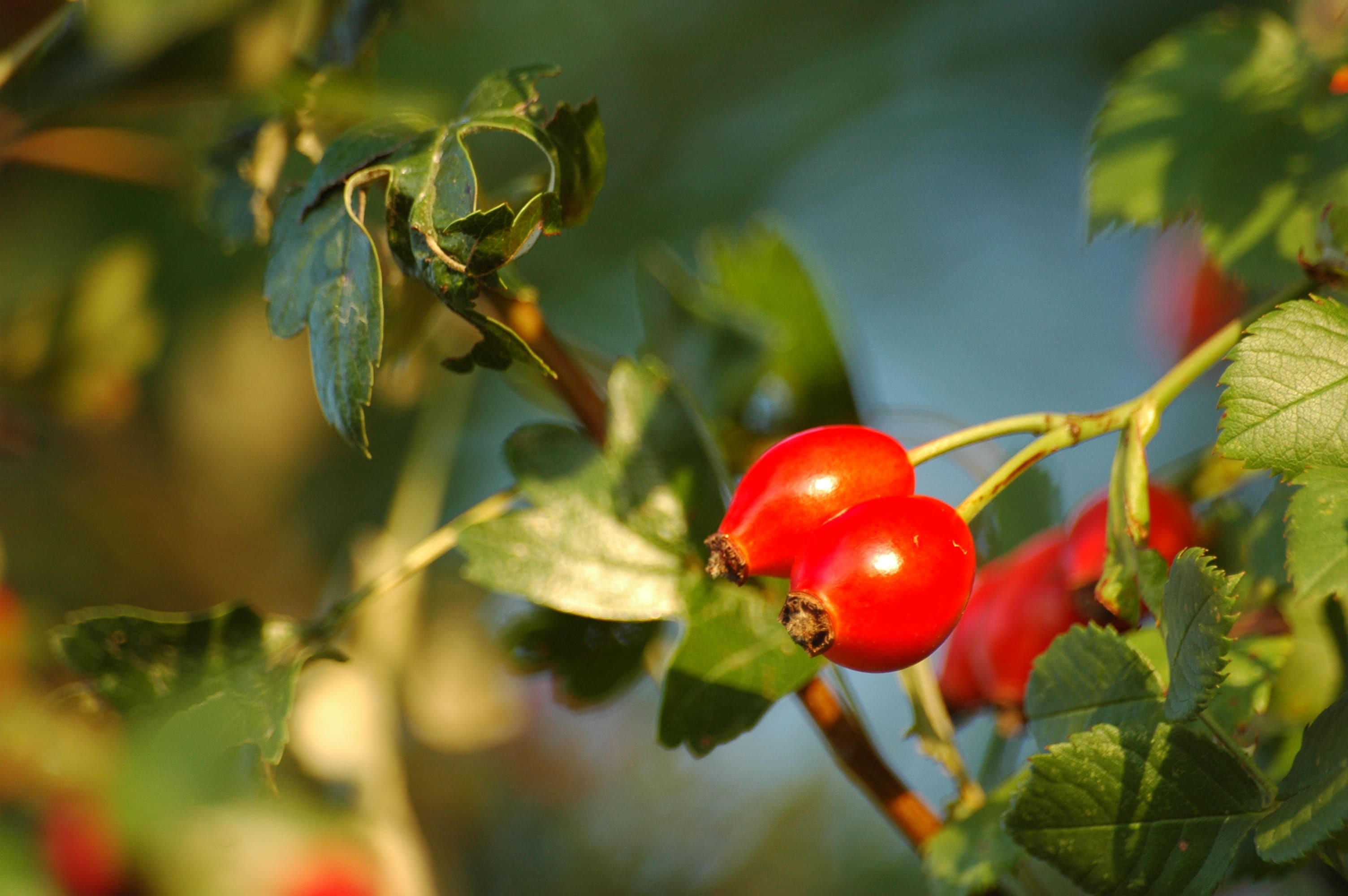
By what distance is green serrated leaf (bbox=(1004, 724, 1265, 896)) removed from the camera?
52 centimetres

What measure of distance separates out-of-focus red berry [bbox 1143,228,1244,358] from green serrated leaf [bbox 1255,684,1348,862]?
2.36 feet

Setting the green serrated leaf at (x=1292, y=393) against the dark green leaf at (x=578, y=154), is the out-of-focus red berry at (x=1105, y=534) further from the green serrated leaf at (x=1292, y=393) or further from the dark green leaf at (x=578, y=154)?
the dark green leaf at (x=578, y=154)

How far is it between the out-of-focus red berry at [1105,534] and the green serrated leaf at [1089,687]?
0.52 ft

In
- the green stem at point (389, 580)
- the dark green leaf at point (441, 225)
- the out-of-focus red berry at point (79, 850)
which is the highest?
the dark green leaf at point (441, 225)

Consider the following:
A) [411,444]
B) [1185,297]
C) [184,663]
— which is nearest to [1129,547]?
[184,663]

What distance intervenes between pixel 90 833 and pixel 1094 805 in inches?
23.4

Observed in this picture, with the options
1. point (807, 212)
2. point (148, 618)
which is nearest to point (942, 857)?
point (148, 618)

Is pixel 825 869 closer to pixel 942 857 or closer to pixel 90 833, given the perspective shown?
pixel 942 857

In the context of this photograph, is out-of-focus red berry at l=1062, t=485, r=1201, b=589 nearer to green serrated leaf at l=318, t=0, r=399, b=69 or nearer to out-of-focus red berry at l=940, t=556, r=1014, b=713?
out-of-focus red berry at l=940, t=556, r=1014, b=713

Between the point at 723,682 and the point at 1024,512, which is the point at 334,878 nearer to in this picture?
the point at 723,682

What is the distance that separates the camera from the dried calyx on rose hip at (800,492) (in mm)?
572

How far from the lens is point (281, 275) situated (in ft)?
Answer: 2.06

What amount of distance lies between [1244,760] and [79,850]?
674 mm

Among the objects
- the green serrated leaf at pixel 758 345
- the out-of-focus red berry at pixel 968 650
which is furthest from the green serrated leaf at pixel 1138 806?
the green serrated leaf at pixel 758 345
